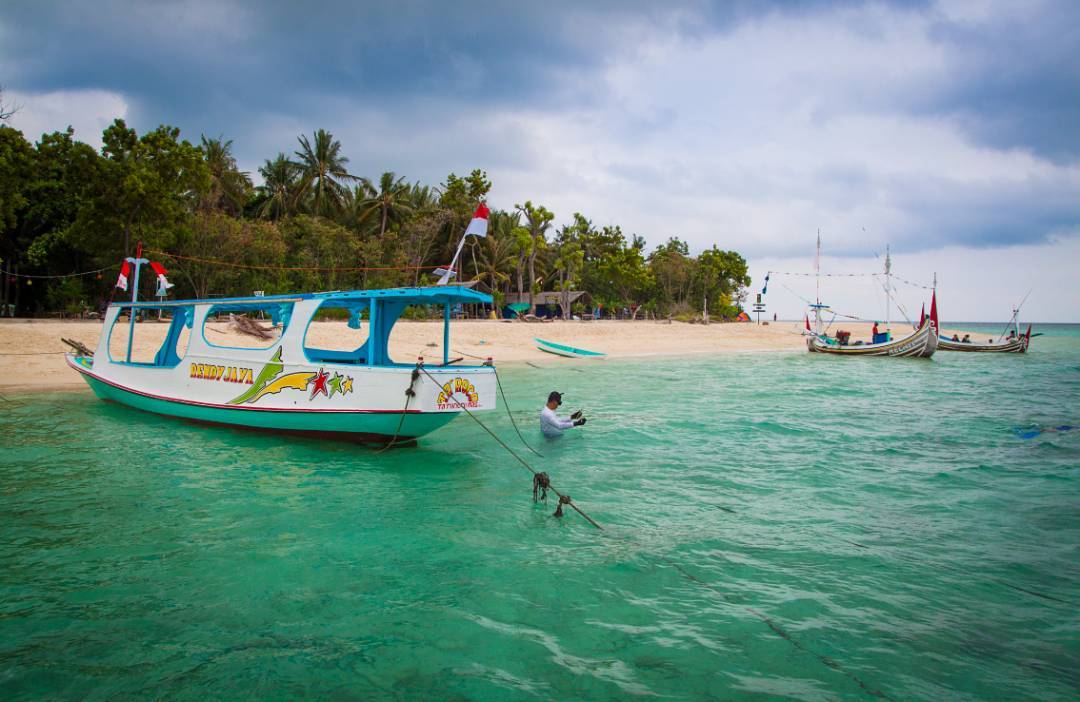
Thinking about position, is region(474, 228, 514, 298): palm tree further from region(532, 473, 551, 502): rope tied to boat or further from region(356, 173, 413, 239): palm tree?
region(532, 473, 551, 502): rope tied to boat

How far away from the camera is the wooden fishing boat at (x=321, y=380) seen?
9.74 m

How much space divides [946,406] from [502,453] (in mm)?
14042

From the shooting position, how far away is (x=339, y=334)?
92.5ft

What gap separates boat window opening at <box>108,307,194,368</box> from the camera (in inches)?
527

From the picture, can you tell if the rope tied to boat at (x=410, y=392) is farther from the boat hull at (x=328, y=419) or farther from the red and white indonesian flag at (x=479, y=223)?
the red and white indonesian flag at (x=479, y=223)

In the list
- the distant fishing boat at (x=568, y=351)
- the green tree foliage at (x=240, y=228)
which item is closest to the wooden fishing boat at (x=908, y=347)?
the distant fishing boat at (x=568, y=351)

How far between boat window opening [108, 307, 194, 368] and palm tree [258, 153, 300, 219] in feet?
64.0

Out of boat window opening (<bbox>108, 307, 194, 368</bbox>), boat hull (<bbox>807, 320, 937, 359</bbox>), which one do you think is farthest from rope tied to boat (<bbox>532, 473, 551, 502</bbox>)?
boat hull (<bbox>807, 320, 937, 359</bbox>)

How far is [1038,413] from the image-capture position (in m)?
16.4

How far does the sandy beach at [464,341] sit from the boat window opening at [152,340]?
0.09 meters

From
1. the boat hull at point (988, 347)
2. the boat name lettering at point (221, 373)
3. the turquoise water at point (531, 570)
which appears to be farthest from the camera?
the boat hull at point (988, 347)

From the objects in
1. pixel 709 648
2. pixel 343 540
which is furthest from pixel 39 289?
pixel 709 648

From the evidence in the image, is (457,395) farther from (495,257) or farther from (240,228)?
(495,257)

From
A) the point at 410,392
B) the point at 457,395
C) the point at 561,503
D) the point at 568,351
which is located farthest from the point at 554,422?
the point at 568,351
